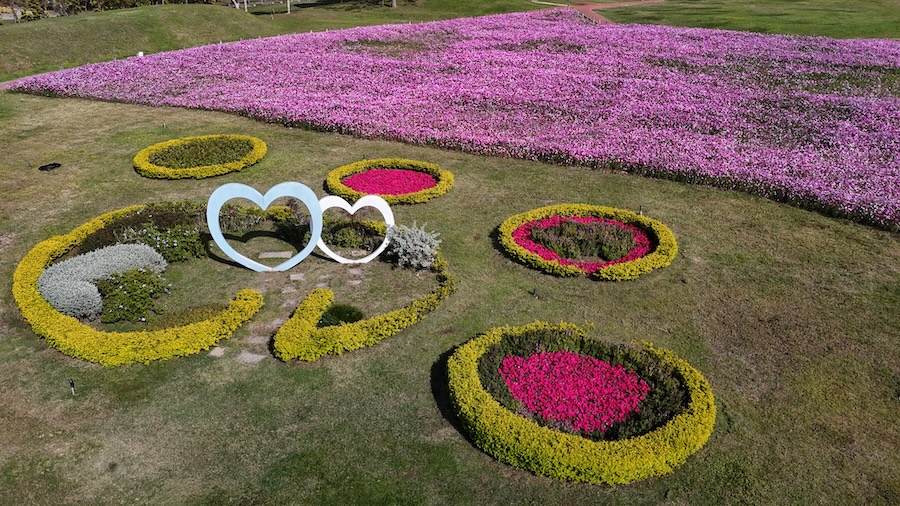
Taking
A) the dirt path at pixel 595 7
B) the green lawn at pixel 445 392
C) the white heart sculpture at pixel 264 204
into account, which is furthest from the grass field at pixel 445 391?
the dirt path at pixel 595 7

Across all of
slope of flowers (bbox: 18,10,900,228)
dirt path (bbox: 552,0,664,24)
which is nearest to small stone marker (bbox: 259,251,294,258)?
slope of flowers (bbox: 18,10,900,228)

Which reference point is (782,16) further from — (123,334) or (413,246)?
(123,334)

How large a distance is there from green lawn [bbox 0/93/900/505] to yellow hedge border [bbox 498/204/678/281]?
10.6 inches

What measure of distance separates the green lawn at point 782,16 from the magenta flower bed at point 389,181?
119 ft

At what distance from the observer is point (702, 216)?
1797 cm

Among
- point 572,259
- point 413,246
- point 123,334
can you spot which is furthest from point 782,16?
point 123,334

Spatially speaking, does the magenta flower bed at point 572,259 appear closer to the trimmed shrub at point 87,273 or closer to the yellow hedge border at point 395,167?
the yellow hedge border at point 395,167

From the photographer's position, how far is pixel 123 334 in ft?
40.4

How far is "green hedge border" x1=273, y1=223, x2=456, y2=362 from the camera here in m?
12.1

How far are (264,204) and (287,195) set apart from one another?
69 centimetres

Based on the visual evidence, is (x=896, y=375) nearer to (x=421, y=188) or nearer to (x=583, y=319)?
(x=583, y=319)

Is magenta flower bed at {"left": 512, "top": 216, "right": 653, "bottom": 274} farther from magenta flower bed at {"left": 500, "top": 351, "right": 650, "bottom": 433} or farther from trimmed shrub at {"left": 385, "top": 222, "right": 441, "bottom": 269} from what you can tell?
magenta flower bed at {"left": 500, "top": 351, "right": 650, "bottom": 433}

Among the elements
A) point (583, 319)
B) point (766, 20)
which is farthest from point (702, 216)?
point (766, 20)

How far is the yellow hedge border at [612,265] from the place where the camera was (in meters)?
14.8
